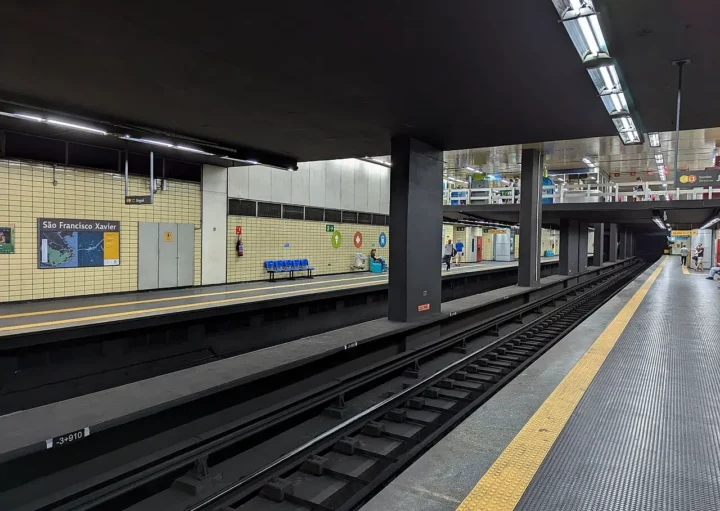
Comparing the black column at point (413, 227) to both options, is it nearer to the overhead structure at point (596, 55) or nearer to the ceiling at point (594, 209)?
the overhead structure at point (596, 55)

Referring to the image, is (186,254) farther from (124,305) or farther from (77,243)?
(124,305)

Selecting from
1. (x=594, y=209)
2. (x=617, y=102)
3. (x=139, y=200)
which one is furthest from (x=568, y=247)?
(x=139, y=200)

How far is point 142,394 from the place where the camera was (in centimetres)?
430

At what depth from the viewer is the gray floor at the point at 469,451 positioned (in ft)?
8.17

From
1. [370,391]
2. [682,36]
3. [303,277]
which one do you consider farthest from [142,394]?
[303,277]

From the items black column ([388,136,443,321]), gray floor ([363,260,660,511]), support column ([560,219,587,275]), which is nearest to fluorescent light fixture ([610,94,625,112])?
black column ([388,136,443,321])

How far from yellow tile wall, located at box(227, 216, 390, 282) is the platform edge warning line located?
703cm

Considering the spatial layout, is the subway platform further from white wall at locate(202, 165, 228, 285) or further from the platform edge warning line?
white wall at locate(202, 165, 228, 285)

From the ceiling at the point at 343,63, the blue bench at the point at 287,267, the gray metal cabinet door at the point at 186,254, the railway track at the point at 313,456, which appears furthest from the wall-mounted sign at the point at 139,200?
the blue bench at the point at 287,267

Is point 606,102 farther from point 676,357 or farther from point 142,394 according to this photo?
point 142,394

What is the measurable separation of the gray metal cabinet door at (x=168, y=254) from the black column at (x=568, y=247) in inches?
524

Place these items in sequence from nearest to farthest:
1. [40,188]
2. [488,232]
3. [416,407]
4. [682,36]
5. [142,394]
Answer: [682,36], [142,394], [416,407], [40,188], [488,232]

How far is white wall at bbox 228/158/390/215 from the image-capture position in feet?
43.0

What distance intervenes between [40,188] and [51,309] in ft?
7.93
